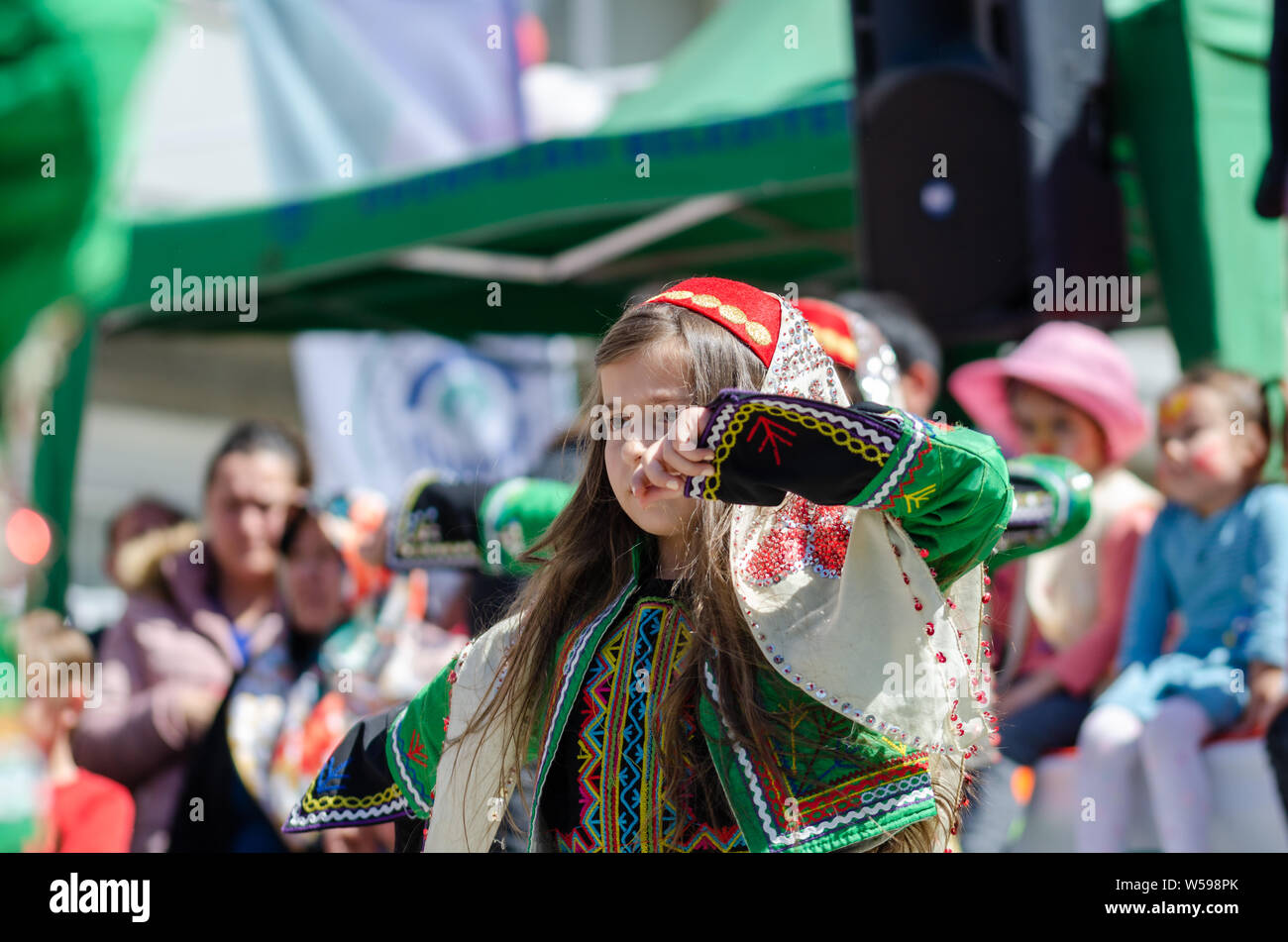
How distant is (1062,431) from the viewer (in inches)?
144

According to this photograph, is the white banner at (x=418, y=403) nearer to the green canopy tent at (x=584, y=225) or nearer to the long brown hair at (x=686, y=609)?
the green canopy tent at (x=584, y=225)

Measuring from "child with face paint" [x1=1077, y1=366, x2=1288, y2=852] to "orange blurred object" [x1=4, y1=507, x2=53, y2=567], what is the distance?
3.42m

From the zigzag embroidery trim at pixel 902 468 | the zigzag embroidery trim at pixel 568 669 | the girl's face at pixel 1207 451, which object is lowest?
the zigzag embroidery trim at pixel 568 669

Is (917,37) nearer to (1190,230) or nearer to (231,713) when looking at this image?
(1190,230)

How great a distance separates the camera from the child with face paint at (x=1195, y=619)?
3035mm

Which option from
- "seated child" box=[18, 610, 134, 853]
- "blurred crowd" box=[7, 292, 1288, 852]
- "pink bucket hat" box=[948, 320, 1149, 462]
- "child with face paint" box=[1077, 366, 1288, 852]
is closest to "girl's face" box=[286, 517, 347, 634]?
"blurred crowd" box=[7, 292, 1288, 852]

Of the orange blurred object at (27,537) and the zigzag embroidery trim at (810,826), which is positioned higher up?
the orange blurred object at (27,537)

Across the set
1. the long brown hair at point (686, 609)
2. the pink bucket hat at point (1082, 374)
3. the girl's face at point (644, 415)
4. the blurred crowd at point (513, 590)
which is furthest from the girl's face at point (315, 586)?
the girl's face at point (644, 415)

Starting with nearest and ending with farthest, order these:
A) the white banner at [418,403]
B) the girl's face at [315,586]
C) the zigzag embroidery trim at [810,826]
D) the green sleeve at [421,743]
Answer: the zigzag embroidery trim at [810,826] → the green sleeve at [421,743] → the girl's face at [315,586] → the white banner at [418,403]

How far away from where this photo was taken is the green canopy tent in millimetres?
4832

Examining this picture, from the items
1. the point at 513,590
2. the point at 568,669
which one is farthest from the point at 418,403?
the point at 568,669

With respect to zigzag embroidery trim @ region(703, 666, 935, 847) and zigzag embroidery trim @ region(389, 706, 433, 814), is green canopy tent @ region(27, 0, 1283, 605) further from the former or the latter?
→ zigzag embroidery trim @ region(389, 706, 433, 814)

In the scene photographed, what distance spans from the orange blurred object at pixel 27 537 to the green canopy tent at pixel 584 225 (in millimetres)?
67
